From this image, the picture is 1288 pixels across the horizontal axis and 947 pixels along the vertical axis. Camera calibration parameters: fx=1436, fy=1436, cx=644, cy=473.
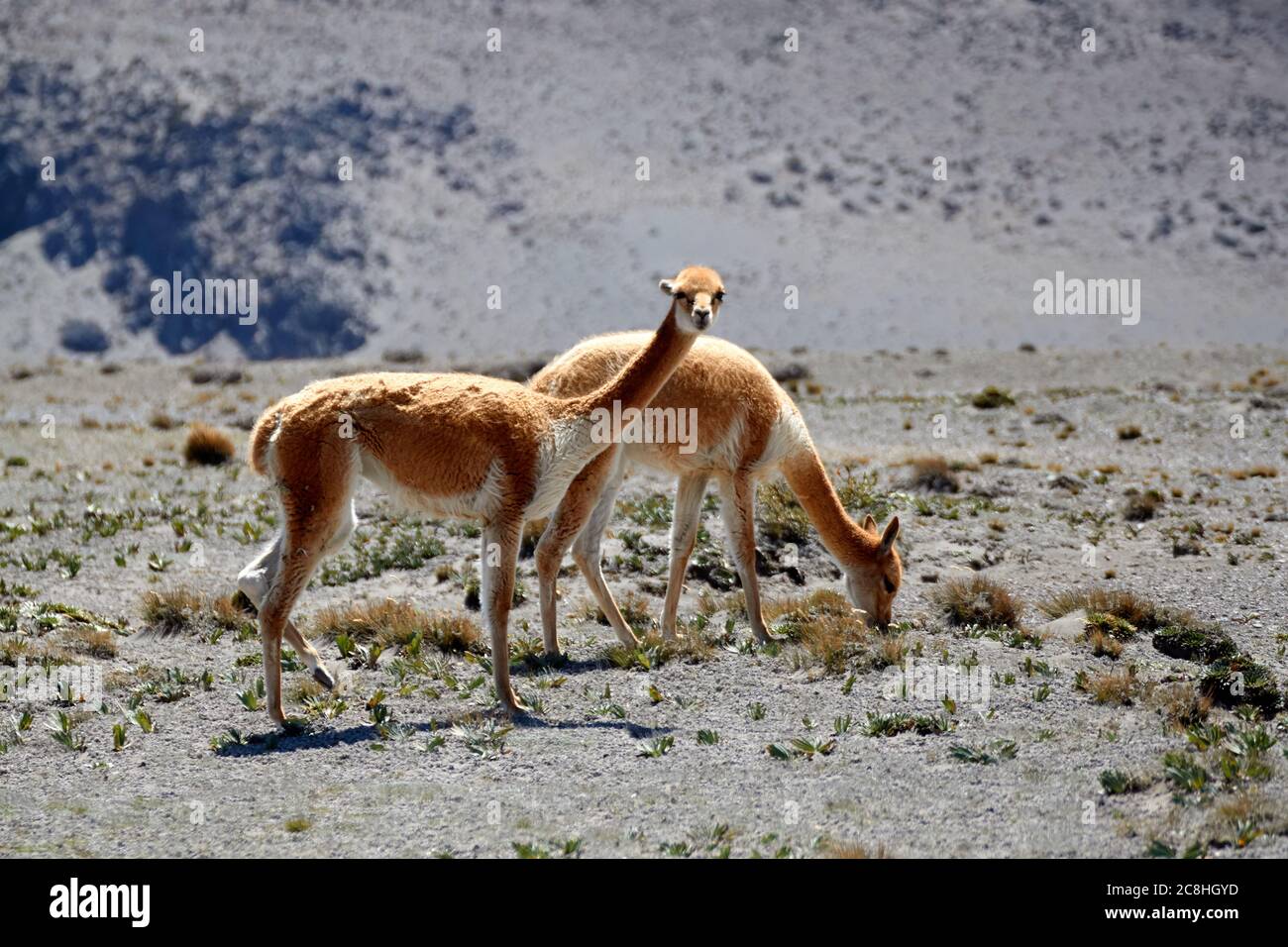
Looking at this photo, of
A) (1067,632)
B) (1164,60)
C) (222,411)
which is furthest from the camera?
(1164,60)

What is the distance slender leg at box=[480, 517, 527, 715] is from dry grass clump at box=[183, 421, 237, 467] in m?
10.6

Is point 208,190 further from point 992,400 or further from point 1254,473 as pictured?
point 1254,473

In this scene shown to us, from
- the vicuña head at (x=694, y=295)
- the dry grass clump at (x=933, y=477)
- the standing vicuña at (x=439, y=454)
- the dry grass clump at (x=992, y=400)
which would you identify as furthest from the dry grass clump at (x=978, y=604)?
the dry grass clump at (x=992, y=400)

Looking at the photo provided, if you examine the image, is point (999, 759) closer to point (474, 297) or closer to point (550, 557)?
point (550, 557)

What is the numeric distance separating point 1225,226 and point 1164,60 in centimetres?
1143

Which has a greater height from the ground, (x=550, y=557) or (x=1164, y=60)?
(x=1164, y=60)

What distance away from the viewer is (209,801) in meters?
6.86

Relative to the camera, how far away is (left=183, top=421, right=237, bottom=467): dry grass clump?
17.7m

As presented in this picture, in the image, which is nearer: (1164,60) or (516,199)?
(516,199)

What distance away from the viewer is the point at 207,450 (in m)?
17.7

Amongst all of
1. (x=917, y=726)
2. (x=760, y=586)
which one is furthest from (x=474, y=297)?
(x=917, y=726)

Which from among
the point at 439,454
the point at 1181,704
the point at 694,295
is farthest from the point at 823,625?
the point at 439,454

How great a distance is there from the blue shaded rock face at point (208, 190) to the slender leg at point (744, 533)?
49.2 metres

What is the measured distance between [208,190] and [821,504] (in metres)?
58.1
